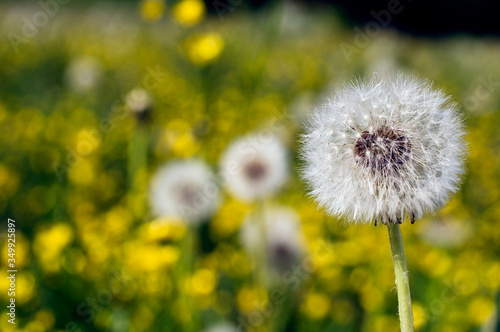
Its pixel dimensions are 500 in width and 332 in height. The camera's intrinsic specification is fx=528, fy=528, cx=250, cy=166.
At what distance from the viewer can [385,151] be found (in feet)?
2.54

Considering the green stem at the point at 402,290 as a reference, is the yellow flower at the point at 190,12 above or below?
above

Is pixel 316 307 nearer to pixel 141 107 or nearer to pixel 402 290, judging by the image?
pixel 141 107

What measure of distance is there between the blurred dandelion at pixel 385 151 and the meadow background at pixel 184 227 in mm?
60

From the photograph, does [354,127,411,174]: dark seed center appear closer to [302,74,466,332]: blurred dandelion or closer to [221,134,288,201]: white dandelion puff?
[302,74,466,332]: blurred dandelion

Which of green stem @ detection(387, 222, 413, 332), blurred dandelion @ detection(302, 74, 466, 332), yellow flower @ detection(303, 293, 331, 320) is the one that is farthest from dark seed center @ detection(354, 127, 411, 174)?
yellow flower @ detection(303, 293, 331, 320)

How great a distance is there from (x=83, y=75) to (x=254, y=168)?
238 cm

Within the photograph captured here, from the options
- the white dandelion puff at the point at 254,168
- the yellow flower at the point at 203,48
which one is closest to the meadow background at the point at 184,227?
the yellow flower at the point at 203,48

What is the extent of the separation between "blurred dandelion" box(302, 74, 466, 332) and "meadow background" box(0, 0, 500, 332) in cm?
6

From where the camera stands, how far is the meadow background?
1694 mm

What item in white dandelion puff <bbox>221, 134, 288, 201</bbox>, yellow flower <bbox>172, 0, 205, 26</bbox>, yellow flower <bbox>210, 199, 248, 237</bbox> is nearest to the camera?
yellow flower <bbox>172, 0, 205, 26</bbox>

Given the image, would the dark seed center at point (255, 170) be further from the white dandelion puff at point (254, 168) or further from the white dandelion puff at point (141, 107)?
the white dandelion puff at point (141, 107)

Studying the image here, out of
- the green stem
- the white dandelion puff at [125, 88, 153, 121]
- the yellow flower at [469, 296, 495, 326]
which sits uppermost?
the white dandelion puff at [125, 88, 153, 121]

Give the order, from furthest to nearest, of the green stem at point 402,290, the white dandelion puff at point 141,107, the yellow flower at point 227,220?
the yellow flower at point 227,220 < the white dandelion puff at point 141,107 < the green stem at point 402,290

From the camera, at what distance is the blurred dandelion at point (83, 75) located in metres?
3.91
